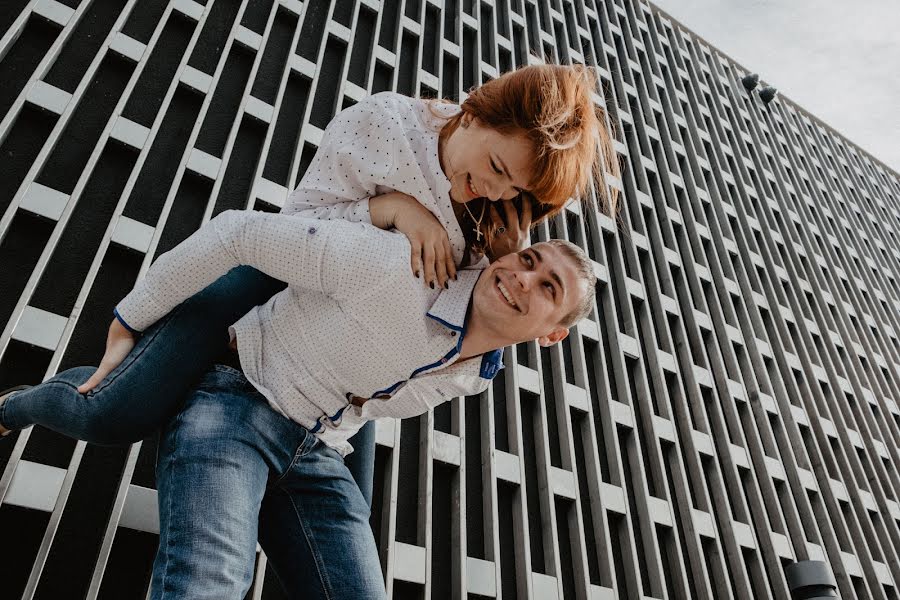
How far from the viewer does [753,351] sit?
1120cm

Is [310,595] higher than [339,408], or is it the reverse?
[339,408]

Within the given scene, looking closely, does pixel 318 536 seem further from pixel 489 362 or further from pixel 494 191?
pixel 494 191

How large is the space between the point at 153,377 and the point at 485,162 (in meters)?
1.17

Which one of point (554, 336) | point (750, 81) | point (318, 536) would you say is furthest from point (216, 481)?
point (750, 81)

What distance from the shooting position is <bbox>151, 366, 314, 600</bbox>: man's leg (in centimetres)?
142

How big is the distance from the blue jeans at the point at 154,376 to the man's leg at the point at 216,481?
2.6 inches

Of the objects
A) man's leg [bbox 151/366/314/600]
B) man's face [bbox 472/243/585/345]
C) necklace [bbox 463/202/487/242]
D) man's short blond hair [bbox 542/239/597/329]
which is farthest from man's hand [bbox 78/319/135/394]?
man's short blond hair [bbox 542/239/597/329]

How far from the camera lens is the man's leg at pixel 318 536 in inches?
72.2

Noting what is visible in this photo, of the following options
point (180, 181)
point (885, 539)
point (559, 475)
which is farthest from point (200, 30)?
point (885, 539)

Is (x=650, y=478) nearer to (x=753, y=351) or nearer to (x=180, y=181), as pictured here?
(x=753, y=351)

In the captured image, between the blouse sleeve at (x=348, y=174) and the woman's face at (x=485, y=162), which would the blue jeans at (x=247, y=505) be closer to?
the blouse sleeve at (x=348, y=174)

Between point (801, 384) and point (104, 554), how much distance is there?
11.8 metres

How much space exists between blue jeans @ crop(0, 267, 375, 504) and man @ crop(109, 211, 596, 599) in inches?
2.1

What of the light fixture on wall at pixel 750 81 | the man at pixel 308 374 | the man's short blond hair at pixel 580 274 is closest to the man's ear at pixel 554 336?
the man's short blond hair at pixel 580 274
